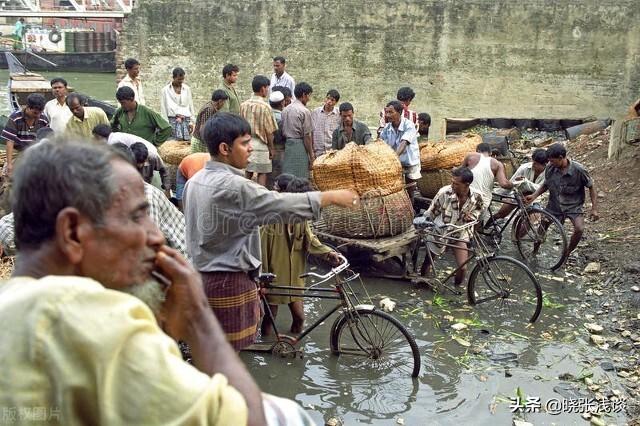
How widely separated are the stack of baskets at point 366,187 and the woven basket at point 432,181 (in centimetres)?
153

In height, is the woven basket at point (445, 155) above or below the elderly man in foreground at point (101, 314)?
below

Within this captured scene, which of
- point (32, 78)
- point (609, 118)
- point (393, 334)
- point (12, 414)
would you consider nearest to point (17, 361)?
point (12, 414)

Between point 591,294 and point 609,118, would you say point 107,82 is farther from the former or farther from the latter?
point 591,294

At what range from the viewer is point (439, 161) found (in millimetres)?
8641

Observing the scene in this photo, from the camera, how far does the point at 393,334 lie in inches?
208

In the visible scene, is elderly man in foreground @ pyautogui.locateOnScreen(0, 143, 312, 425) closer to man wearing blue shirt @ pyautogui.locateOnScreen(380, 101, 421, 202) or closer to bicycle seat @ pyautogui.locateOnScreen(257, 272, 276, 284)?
bicycle seat @ pyautogui.locateOnScreen(257, 272, 276, 284)

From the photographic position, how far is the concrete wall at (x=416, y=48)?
1244 centimetres

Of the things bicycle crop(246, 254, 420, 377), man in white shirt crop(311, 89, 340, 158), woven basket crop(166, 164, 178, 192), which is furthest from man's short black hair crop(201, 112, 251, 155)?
man in white shirt crop(311, 89, 340, 158)

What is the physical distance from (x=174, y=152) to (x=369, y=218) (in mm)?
3109

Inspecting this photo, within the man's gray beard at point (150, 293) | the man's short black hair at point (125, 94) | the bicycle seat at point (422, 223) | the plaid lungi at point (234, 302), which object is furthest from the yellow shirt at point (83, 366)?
the man's short black hair at point (125, 94)

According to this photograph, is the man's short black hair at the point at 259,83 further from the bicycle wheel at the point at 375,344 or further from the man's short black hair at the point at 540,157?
the bicycle wheel at the point at 375,344

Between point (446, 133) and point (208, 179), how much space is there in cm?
1043

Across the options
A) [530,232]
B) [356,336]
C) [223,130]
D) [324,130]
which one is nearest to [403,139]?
[324,130]

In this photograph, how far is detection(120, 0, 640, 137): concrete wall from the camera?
490 inches
